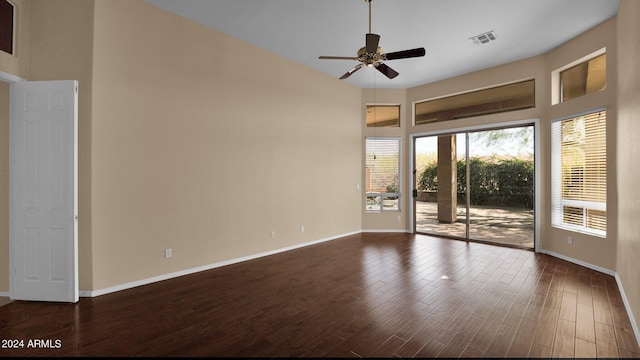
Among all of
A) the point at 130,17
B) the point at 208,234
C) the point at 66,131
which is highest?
the point at 130,17

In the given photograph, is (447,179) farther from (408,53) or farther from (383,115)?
(408,53)

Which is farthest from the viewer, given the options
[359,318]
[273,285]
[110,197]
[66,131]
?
[273,285]

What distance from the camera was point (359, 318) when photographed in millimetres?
2699

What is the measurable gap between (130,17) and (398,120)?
5.62 m

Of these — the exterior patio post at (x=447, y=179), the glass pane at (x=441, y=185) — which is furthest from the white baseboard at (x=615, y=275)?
the exterior patio post at (x=447, y=179)

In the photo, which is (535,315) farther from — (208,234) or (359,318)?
(208,234)

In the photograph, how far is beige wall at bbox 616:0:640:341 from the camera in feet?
8.48

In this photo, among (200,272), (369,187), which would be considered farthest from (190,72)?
(369,187)

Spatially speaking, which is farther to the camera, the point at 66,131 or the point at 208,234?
the point at 208,234

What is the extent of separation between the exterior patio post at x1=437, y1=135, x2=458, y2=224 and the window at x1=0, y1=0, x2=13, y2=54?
6999 millimetres

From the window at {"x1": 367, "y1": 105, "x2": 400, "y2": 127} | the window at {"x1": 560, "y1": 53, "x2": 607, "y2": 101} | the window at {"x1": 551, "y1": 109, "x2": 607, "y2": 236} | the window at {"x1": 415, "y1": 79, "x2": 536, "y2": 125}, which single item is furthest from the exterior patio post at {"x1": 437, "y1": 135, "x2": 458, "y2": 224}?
the window at {"x1": 560, "y1": 53, "x2": 607, "y2": 101}

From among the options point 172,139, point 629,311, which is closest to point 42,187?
point 172,139

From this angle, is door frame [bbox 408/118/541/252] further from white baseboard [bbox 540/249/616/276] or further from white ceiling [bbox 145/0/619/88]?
white ceiling [bbox 145/0/619/88]

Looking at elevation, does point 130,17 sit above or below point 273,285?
above
